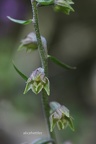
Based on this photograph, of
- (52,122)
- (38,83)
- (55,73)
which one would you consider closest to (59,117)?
(52,122)

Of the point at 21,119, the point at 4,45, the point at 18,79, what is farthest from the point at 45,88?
the point at 4,45

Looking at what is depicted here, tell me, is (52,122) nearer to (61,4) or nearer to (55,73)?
(61,4)

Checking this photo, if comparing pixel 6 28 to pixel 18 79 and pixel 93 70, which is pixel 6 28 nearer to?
pixel 18 79

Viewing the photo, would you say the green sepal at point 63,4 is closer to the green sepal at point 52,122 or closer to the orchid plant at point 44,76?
the orchid plant at point 44,76

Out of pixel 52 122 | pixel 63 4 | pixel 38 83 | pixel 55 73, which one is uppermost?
pixel 63 4

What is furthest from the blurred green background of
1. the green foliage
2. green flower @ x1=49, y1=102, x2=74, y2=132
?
the green foliage

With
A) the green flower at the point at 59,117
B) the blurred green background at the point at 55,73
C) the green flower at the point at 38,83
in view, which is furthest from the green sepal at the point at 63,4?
the blurred green background at the point at 55,73
